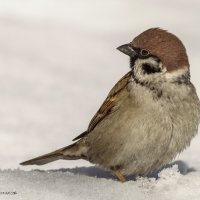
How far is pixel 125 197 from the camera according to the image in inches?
242

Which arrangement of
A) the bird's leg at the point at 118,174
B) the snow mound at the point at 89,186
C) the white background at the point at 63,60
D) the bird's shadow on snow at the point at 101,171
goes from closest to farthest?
the snow mound at the point at 89,186
the bird's leg at the point at 118,174
the bird's shadow on snow at the point at 101,171
the white background at the point at 63,60

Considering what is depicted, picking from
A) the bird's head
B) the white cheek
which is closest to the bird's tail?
the bird's head

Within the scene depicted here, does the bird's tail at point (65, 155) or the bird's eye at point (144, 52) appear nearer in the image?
the bird's eye at point (144, 52)

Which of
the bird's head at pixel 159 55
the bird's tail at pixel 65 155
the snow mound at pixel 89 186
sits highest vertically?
the bird's head at pixel 159 55

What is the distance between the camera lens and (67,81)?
10234mm

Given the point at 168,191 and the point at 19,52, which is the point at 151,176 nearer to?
the point at 168,191

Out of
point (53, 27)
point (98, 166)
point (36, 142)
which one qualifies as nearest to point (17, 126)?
point (36, 142)

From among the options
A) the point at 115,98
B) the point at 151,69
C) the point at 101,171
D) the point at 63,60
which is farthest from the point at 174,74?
the point at 63,60

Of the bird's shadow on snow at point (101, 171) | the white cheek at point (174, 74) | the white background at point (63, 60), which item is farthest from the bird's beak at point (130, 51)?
the white background at point (63, 60)

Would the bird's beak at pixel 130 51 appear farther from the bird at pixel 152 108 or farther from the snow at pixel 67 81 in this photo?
the snow at pixel 67 81

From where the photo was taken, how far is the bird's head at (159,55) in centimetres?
659

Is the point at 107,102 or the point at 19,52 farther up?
the point at 19,52

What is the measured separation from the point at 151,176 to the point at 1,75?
11.7 ft

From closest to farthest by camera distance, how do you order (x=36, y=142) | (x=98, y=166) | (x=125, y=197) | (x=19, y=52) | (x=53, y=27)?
(x=125, y=197)
(x=98, y=166)
(x=36, y=142)
(x=19, y=52)
(x=53, y=27)
